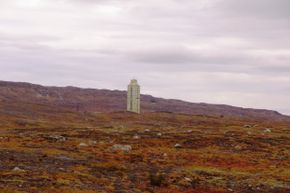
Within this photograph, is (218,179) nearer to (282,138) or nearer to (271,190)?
(271,190)

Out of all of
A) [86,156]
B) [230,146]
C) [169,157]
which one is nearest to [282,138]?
[230,146]

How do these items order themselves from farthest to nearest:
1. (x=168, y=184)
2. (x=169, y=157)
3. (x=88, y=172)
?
1. (x=169, y=157)
2. (x=88, y=172)
3. (x=168, y=184)

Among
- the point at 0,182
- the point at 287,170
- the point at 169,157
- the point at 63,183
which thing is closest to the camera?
the point at 0,182

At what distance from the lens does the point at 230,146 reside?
6556cm

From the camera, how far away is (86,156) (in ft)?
159

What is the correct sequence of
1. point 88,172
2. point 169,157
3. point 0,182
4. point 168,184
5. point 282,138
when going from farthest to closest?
1. point 282,138
2. point 169,157
3. point 88,172
4. point 168,184
5. point 0,182

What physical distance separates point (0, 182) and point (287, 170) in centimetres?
2876

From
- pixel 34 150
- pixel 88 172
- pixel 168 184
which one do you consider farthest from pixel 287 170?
pixel 34 150

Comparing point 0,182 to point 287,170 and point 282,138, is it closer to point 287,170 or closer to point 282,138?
point 287,170

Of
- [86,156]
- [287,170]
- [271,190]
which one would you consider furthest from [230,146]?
[271,190]

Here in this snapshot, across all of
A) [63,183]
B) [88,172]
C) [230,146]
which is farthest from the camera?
[230,146]

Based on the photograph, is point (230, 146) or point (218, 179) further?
point (230, 146)

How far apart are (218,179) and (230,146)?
86.7ft

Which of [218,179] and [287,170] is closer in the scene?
[218,179]
